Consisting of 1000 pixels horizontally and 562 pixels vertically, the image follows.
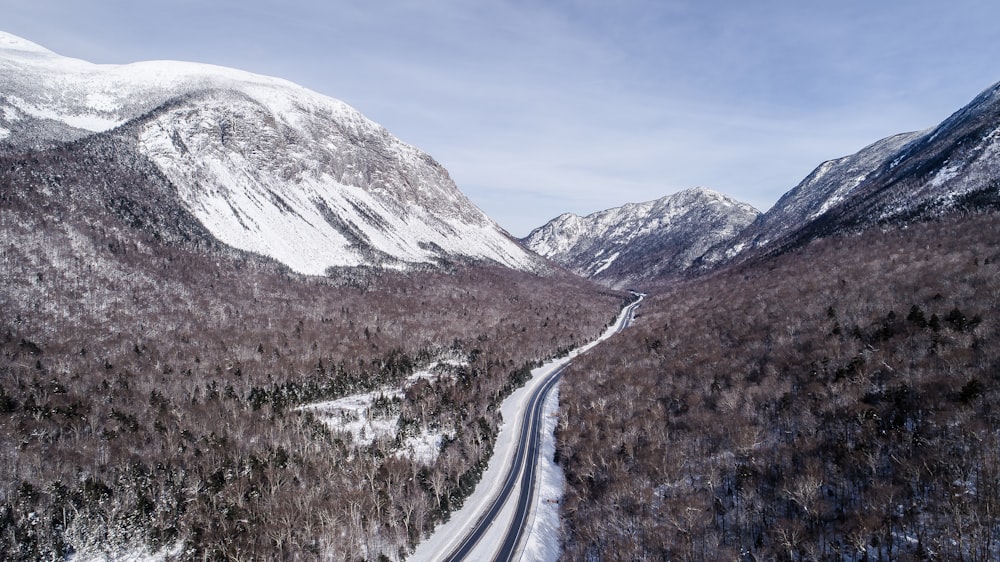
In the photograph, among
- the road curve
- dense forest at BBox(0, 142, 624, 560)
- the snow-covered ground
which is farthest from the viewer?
the snow-covered ground

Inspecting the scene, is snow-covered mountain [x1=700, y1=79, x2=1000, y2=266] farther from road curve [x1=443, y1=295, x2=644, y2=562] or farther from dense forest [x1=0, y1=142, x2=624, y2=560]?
road curve [x1=443, y1=295, x2=644, y2=562]

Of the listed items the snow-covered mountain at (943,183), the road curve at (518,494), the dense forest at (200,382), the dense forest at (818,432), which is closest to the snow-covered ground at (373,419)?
the dense forest at (200,382)

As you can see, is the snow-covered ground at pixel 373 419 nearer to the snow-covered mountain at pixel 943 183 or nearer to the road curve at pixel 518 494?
the road curve at pixel 518 494

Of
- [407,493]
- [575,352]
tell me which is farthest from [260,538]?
[575,352]

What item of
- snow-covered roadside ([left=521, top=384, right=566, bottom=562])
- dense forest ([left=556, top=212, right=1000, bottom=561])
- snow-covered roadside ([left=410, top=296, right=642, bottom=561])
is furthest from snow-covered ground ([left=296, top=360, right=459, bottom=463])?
dense forest ([left=556, top=212, right=1000, bottom=561])

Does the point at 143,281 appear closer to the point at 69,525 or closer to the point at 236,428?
the point at 236,428

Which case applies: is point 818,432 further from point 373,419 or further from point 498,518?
point 373,419

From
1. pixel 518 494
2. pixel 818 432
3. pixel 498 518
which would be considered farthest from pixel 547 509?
pixel 818 432
